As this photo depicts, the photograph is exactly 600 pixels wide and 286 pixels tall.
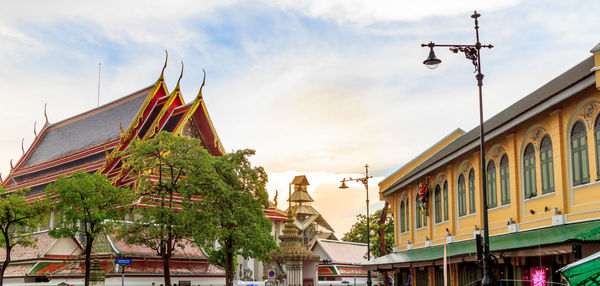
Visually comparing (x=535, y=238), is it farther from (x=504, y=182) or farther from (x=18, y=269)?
(x=18, y=269)

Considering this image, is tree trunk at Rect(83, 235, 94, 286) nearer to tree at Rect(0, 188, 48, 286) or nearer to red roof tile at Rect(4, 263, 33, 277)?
tree at Rect(0, 188, 48, 286)

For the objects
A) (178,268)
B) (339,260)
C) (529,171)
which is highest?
(529,171)

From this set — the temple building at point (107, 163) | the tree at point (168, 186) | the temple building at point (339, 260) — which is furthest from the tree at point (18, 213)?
the temple building at point (339, 260)

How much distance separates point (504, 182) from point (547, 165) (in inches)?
130

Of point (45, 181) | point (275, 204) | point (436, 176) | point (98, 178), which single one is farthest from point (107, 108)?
point (436, 176)

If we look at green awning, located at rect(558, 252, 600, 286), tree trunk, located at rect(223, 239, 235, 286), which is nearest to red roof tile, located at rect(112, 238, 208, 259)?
tree trunk, located at rect(223, 239, 235, 286)

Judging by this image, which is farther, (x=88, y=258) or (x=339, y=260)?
(x=339, y=260)

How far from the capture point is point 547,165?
19.6 metres

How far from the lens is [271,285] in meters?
51.7

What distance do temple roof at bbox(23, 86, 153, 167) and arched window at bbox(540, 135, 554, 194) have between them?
1933 inches

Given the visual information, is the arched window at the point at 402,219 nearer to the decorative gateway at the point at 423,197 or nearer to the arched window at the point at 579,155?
the decorative gateway at the point at 423,197

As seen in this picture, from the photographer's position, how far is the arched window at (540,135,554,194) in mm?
19344

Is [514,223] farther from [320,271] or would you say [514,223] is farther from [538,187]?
[320,271]

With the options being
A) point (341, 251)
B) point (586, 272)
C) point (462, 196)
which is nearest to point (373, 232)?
point (341, 251)
